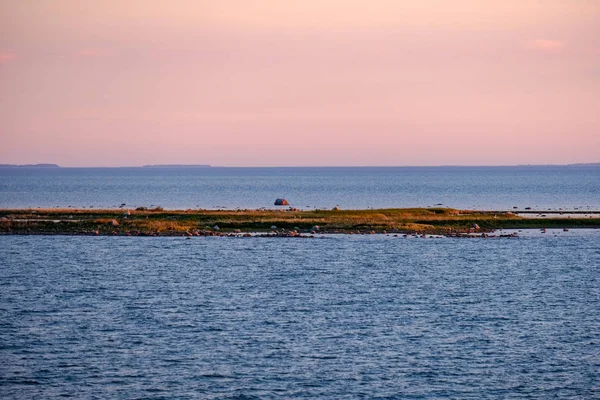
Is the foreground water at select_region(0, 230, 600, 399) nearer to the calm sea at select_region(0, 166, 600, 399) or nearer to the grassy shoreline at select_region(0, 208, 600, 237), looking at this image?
the calm sea at select_region(0, 166, 600, 399)

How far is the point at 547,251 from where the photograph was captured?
7519 centimetres

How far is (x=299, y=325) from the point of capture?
42.2m

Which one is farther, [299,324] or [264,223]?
[264,223]

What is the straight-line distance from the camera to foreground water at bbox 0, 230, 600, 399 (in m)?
32.1

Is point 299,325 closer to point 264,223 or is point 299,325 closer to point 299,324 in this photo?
point 299,324

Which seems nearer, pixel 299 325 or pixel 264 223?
pixel 299 325

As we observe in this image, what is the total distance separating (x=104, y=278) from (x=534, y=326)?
31.3m

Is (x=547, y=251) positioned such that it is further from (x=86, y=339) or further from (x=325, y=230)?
(x=86, y=339)

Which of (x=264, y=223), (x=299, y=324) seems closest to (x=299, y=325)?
(x=299, y=324)

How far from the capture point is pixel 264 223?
307 ft

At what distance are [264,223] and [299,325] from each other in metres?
51.7

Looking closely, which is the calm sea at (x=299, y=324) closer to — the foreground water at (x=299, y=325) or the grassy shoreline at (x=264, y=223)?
the foreground water at (x=299, y=325)

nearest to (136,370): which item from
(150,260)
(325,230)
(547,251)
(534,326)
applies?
(534,326)

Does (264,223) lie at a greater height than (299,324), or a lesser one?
greater
